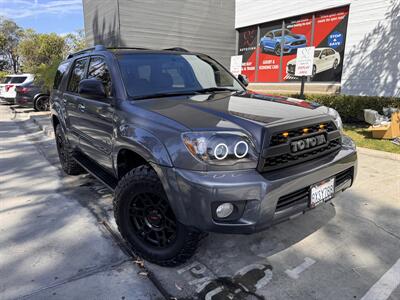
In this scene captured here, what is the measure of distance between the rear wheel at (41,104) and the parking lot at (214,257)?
10461mm

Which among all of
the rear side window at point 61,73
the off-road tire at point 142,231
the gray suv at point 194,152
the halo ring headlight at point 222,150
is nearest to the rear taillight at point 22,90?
the rear side window at point 61,73

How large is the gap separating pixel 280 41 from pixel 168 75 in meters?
10.6

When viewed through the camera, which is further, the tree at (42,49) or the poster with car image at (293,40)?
the tree at (42,49)

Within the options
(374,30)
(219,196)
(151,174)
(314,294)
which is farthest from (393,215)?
(374,30)

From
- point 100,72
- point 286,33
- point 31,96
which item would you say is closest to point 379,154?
point 100,72

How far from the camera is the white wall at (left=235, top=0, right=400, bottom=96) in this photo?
918 cm

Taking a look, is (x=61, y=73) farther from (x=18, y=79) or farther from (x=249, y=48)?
(x=18, y=79)

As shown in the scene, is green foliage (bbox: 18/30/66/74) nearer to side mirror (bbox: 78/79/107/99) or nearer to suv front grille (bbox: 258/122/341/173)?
side mirror (bbox: 78/79/107/99)

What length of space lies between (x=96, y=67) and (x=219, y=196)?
2362mm

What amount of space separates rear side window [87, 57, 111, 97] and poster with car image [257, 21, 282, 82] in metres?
10.4

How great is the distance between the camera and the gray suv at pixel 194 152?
2211 millimetres

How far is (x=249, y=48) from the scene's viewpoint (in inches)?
566

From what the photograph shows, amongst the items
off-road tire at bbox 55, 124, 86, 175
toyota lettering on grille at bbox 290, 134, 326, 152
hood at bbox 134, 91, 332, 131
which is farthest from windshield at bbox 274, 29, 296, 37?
toyota lettering on grille at bbox 290, 134, 326, 152

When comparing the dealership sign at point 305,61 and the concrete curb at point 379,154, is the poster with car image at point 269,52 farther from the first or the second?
the concrete curb at point 379,154
